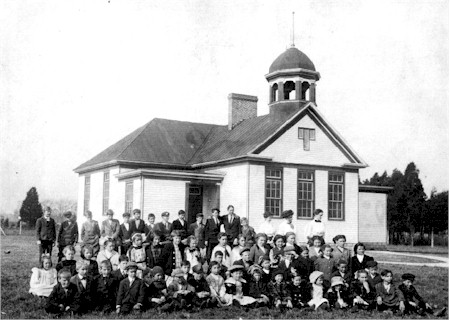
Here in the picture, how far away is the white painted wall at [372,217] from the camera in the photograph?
1057 inches

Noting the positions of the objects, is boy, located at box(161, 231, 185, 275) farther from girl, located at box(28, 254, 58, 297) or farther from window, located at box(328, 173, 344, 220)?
window, located at box(328, 173, 344, 220)

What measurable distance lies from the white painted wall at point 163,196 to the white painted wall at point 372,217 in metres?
9.29

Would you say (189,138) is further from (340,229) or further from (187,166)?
(340,229)

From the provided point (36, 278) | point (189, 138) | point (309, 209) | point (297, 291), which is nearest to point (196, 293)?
point (297, 291)

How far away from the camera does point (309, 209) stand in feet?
75.3

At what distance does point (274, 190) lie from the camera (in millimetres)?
22250

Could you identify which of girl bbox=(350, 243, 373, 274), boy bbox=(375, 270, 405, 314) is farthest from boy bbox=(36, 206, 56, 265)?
boy bbox=(375, 270, 405, 314)

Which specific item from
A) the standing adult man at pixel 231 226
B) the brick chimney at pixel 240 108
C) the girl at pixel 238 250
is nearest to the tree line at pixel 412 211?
the brick chimney at pixel 240 108

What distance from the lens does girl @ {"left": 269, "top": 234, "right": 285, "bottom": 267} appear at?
36.3 feet

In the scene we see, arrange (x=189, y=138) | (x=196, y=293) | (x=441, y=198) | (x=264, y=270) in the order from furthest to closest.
A: (x=189, y=138) → (x=441, y=198) → (x=264, y=270) → (x=196, y=293)

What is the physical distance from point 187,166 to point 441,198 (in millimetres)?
11371

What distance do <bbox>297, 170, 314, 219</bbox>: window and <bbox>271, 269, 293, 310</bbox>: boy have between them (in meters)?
12.8

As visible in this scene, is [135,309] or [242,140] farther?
[242,140]

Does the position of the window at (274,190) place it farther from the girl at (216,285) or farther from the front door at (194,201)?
the girl at (216,285)
